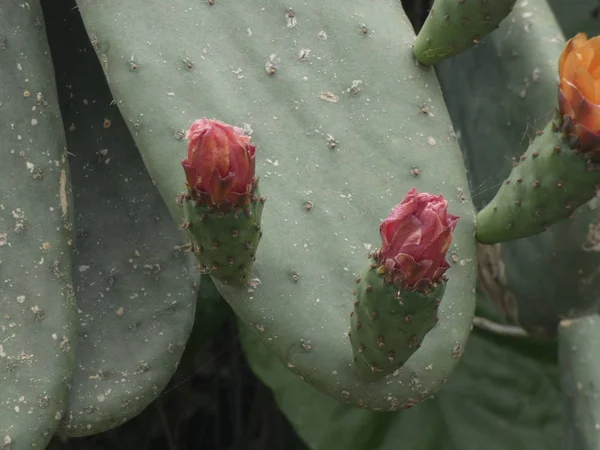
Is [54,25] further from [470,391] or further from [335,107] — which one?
[470,391]

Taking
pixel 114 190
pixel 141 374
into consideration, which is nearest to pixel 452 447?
pixel 141 374

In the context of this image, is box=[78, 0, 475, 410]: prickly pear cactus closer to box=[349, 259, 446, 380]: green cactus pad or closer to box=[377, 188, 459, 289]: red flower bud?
box=[349, 259, 446, 380]: green cactus pad

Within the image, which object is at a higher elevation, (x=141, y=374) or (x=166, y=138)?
(x=166, y=138)

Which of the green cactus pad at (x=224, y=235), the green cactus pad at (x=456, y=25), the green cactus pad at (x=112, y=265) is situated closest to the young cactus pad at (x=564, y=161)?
the green cactus pad at (x=456, y=25)

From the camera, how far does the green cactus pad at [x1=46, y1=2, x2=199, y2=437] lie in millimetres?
1095

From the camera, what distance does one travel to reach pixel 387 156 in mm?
938

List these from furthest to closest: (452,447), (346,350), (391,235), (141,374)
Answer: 1. (452,447)
2. (141,374)
3. (346,350)
4. (391,235)

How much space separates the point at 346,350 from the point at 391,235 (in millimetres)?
193

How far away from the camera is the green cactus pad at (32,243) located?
95 centimetres

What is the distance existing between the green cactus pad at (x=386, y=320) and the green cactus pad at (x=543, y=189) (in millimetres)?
186

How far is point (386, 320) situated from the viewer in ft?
2.38

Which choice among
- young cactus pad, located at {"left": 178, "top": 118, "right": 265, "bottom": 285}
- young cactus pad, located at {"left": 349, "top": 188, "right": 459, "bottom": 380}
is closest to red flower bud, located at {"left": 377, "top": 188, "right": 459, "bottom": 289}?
young cactus pad, located at {"left": 349, "top": 188, "right": 459, "bottom": 380}

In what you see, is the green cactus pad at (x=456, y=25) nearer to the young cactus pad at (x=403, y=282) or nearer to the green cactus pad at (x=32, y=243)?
the young cactus pad at (x=403, y=282)

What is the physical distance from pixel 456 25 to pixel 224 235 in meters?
0.41
